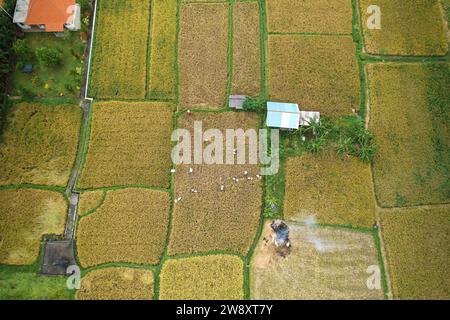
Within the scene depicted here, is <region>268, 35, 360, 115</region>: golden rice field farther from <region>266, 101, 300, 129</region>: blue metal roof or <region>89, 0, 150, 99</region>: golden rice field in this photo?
<region>89, 0, 150, 99</region>: golden rice field

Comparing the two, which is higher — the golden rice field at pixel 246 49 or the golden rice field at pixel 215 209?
the golden rice field at pixel 246 49

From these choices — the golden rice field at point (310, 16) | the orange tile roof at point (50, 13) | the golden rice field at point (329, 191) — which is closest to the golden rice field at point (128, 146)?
the orange tile roof at point (50, 13)

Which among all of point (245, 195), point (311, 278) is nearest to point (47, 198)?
point (245, 195)

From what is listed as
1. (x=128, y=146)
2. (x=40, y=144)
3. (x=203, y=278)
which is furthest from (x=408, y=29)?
(x=40, y=144)

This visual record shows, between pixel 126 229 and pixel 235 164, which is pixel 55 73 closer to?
pixel 126 229

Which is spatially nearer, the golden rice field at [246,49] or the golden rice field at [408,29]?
the golden rice field at [246,49]

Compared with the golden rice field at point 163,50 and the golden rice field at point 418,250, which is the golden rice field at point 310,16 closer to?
the golden rice field at point 163,50
